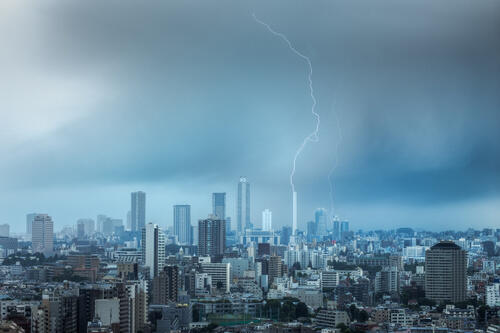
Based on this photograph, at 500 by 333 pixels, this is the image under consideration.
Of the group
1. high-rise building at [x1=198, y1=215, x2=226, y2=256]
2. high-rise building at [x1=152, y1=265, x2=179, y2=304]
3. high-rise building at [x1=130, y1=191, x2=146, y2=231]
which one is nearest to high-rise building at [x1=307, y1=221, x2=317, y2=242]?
high-rise building at [x1=198, y1=215, x2=226, y2=256]

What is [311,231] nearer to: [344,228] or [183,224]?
[344,228]

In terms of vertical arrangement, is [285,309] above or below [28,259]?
below

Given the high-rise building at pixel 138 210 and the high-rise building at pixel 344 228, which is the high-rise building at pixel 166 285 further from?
the high-rise building at pixel 344 228

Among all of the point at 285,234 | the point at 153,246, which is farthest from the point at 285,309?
the point at 153,246

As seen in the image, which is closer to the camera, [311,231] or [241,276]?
[241,276]

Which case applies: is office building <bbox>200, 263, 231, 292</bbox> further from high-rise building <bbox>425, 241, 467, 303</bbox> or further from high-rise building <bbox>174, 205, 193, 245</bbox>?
high-rise building <bbox>425, 241, 467, 303</bbox>

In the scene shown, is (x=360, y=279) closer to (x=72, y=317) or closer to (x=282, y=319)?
(x=282, y=319)

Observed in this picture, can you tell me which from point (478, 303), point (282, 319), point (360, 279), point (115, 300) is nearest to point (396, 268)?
point (360, 279)
